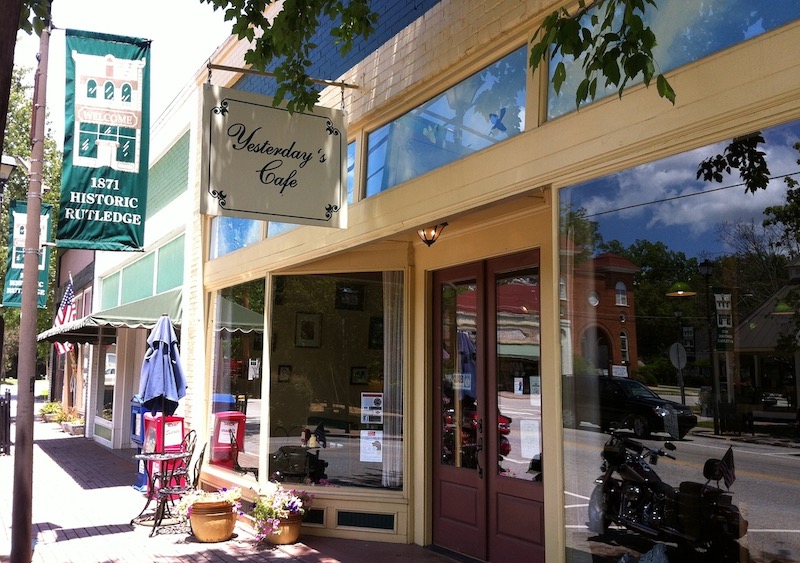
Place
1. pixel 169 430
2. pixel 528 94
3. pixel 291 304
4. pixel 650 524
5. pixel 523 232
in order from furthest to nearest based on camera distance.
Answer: pixel 169 430 → pixel 291 304 → pixel 523 232 → pixel 528 94 → pixel 650 524

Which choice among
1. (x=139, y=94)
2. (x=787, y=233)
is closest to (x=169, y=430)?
(x=139, y=94)

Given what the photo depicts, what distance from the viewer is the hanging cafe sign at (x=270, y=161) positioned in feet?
18.8

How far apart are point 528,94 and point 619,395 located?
2.00 metres

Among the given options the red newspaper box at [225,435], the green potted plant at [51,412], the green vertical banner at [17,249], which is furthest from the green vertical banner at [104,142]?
the green potted plant at [51,412]

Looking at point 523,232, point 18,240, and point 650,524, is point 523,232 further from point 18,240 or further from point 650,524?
point 18,240

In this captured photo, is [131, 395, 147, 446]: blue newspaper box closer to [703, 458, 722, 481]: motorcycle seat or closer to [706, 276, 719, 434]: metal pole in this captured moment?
[703, 458, 722, 481]: motorcycle seat

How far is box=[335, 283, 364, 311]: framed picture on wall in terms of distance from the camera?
7.78 metres

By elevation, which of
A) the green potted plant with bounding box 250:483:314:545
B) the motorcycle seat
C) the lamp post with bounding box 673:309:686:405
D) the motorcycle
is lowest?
the green potted plant with bounding box 250:483:314:545

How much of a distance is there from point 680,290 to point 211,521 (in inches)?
219

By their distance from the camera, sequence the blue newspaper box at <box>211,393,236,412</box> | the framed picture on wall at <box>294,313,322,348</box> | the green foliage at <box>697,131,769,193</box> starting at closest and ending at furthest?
1. the green foliage at <box>697,131,769,193</box>
2. the framed picture on wall at <box>294,313,322,348</box>
3. the blue newspaper box at <box>211,393,236,412</box>

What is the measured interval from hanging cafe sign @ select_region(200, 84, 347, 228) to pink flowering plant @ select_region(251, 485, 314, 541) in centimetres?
293

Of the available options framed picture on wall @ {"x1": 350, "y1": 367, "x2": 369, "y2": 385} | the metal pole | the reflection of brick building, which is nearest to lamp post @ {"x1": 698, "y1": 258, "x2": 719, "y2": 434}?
the metal pole

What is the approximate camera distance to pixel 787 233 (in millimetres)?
3436

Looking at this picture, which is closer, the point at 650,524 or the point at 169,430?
the point at 650,524
